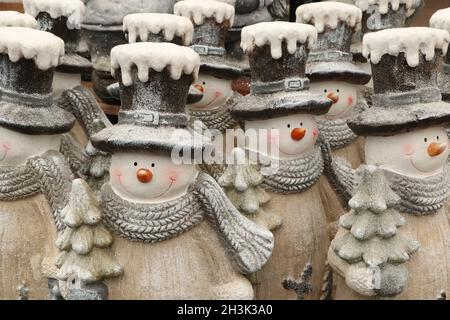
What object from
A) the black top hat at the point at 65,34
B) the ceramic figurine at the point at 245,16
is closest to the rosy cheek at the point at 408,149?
the black top hat at the point at 65,34

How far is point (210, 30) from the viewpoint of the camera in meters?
2.34

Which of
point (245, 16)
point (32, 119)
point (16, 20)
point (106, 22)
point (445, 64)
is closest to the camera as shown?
point (32, 119)

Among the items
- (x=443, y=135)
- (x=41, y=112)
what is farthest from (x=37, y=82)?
(x=443, y=135)

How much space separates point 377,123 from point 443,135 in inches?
7.2

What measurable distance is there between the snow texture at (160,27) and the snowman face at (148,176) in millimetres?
558

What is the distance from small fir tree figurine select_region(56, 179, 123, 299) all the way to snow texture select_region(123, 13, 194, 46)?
62 cm

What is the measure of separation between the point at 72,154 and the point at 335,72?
79 cm

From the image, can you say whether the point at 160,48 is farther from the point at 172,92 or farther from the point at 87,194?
the point at 87,194

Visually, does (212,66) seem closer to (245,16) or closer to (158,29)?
(158,29)

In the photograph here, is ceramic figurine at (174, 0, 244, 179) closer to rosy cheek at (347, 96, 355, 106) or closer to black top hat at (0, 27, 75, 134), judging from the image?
rosy cheek at (347, 96, 355, 106)

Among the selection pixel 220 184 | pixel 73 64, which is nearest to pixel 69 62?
pixel 73 64

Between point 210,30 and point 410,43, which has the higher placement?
point 210,30

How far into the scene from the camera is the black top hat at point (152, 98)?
1.61m

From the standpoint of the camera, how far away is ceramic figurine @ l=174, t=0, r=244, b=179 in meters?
2.31
